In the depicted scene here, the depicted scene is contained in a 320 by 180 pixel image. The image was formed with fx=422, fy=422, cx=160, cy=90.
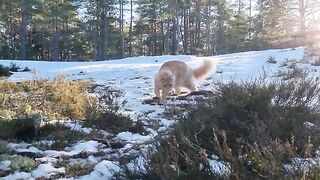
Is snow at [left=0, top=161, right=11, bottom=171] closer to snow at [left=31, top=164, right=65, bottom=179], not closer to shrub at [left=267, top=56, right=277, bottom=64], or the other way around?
snow at [left=31, top=164, right=65, bottom=179]

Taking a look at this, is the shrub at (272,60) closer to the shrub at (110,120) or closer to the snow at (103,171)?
the shrub at (110,120)

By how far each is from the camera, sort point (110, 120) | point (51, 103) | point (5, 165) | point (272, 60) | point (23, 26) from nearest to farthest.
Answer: point (5, 165) < point (110, 120) < point (51, 103) < point (272, 60) < point (23, 26)

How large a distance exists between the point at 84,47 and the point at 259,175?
1793 inches

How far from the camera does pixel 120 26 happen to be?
4322cm

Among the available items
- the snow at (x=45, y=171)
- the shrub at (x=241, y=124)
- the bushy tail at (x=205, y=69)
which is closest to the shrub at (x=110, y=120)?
the shrub at (x=241, y=124)

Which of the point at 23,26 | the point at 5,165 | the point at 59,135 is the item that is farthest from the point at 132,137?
the point at 23,26

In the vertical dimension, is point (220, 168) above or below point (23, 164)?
above

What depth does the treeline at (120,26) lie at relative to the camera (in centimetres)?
4116

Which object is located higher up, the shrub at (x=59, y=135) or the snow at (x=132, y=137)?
the shrub at (x=59, y=135)

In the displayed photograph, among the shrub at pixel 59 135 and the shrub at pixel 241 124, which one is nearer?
the shrub at pixel 241 124

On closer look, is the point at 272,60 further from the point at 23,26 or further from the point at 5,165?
the point at 23,26

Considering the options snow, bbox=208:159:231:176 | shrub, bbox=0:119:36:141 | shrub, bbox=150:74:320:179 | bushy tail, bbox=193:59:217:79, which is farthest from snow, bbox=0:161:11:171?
bushy tail, bbox=193:59:217:79

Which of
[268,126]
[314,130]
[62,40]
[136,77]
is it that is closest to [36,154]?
[268,126]

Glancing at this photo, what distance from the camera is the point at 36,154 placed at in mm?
4273
